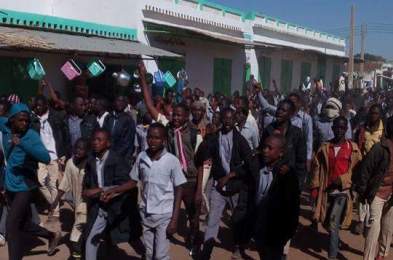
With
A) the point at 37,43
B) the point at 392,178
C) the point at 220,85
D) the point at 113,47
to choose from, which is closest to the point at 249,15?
the point at 220,85

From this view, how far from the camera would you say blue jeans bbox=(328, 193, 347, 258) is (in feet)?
19.9

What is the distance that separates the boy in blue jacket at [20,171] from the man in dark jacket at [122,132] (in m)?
1.78

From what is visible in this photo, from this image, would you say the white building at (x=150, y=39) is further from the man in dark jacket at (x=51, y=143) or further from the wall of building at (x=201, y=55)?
→ the man in dark jacket at (x=51, y=143)

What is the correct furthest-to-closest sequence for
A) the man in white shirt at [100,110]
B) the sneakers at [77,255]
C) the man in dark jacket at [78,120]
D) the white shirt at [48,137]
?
the man in dark jacket at [78,120]
the man in white shirt at [100,110]
the white shirt at [48,137]
the sneakers at [77,255]

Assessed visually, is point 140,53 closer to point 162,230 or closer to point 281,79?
point 162,230

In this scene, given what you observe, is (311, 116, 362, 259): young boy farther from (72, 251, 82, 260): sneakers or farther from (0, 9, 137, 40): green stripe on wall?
(0, 9, 137, 40): green stripe on wall

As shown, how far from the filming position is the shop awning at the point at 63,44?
29.5 feet

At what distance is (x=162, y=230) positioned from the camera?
15.8 ft

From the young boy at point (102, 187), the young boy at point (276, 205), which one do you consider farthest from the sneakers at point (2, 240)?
the young boy at point (276, 205)

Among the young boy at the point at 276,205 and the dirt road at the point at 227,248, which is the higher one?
the young boy at the point at 276,205

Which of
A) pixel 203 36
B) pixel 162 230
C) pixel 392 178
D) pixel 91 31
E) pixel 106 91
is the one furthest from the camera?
pixel 203 36

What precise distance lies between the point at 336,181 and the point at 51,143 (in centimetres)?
342

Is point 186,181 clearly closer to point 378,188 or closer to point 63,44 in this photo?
point 378,188

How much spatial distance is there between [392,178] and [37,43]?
5.78 meters
